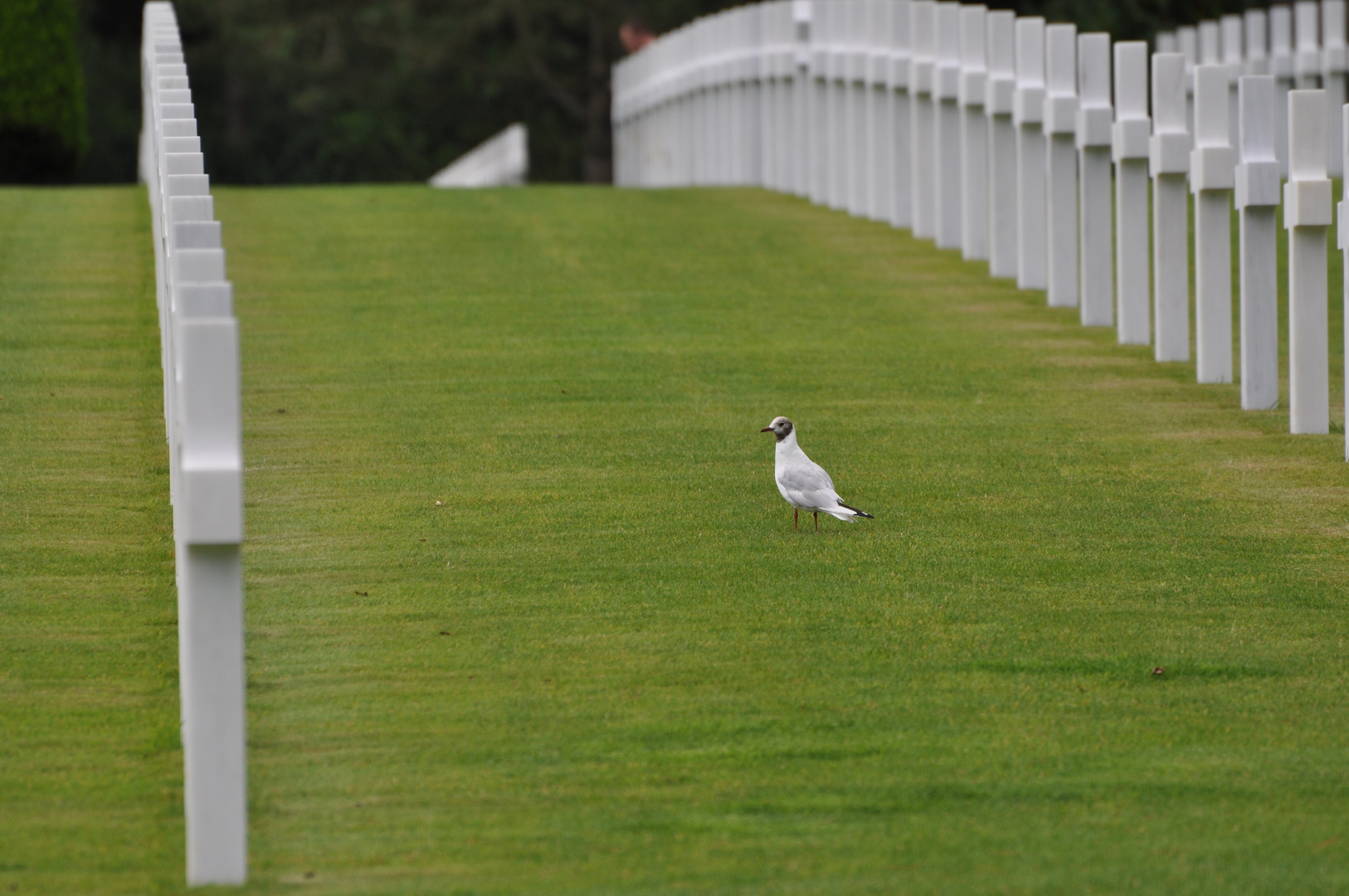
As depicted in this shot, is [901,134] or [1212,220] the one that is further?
[901,134]

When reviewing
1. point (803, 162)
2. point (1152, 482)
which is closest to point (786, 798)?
point (1152, 482)

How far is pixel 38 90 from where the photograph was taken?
2391cm

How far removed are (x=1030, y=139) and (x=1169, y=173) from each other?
209 centimetres

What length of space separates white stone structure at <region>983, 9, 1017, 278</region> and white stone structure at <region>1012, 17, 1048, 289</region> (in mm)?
281

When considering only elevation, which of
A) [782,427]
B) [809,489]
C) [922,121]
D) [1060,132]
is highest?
[922,121]

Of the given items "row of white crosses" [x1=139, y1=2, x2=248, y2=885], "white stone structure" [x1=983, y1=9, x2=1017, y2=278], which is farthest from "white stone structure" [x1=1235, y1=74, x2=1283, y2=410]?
"row of white crosses" [x1=139, y1=2, x2=248, y2=885]

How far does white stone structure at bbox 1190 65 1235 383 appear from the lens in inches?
422

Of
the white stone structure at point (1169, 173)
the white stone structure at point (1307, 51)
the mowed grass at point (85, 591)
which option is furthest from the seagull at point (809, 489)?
the white stone structure at point (1307, 51)

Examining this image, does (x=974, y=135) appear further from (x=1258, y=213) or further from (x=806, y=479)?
(x=806, y=479)

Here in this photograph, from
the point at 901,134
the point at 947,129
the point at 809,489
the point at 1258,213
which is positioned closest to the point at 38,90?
the point at 901,134

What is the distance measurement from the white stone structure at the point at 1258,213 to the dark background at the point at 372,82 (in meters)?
32.7

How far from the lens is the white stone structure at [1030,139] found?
13180 millimetres

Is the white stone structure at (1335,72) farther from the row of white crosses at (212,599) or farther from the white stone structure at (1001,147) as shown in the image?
the row of white crosses at (212,599)

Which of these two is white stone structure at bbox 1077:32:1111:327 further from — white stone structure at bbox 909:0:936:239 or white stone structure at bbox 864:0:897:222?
white stone structure at bbox 864:0:897:222
